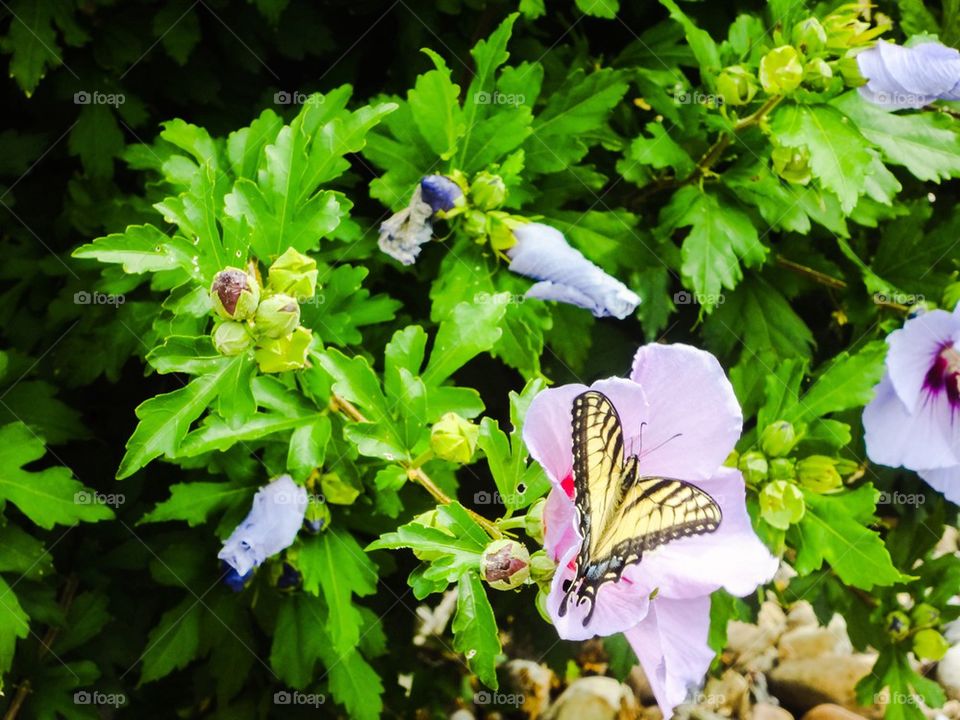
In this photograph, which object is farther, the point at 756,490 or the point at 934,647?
the point at 934,647

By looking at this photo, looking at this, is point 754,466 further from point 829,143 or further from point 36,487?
point 36,487

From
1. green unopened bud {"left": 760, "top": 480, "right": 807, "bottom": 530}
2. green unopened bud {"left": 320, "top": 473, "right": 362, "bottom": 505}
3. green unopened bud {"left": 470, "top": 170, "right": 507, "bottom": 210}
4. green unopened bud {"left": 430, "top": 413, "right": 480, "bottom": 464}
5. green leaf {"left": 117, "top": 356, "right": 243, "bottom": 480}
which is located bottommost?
green unopened bud {"left": 760, "top": 480, "right": 807, "bottom": 530}

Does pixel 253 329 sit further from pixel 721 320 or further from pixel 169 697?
pixel 169 697

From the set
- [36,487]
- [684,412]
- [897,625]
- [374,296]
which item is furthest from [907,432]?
[36,487]

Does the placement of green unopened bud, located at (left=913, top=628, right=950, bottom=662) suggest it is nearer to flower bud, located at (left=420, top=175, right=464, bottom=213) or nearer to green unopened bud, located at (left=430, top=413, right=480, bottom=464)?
green unopened bud, located at (left=430, top=413, right=480, bottom=464)

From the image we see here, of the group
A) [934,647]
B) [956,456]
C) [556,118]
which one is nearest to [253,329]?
[556,118]

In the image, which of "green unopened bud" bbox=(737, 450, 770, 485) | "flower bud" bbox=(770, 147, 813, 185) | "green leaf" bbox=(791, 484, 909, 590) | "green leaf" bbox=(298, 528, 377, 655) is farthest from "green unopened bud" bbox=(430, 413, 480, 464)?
"flower bud" bbox=(770, 147, 813, 185)

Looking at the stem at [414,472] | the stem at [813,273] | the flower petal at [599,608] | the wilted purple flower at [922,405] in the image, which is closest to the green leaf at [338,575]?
the stem at [414,472]
